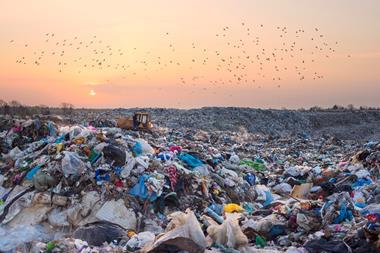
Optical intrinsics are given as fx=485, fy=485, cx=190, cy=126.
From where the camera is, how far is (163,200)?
285 inches

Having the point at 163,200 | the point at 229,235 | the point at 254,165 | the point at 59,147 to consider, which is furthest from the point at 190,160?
the point at 229,235

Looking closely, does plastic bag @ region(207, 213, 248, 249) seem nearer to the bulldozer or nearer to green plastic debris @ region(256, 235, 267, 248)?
green plastic debris @ region(256, 235, 267, 248)

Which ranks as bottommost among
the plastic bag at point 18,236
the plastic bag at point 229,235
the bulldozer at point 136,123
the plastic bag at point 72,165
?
the plastic bag at point 18,236

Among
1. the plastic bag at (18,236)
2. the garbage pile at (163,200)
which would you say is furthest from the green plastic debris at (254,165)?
the plastic bag at (18,236)

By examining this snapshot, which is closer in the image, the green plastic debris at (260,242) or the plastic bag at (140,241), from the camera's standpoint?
the plastic bag at (140,241)

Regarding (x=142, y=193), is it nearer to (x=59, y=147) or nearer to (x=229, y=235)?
(x=59, y=147)

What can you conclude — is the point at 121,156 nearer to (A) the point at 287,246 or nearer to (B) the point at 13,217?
(B) the point at 13,217

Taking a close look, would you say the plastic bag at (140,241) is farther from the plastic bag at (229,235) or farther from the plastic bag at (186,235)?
the plastic bag at (229,235)

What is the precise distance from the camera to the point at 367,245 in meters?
4.60

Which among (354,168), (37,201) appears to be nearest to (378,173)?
(354,168)

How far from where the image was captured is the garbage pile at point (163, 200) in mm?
5027

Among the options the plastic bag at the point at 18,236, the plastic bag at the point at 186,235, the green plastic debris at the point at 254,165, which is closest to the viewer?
the plastic bag at the point at 186,235

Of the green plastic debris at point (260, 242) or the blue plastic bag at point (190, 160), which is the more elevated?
the blue plastic bag at point (190, 160)

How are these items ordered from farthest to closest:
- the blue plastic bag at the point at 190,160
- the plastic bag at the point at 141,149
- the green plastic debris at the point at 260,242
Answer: the blue plastic bag at the point at 190,160, the plastic bag at the point at 141,149, the green plastic debris at the point at 260,242
